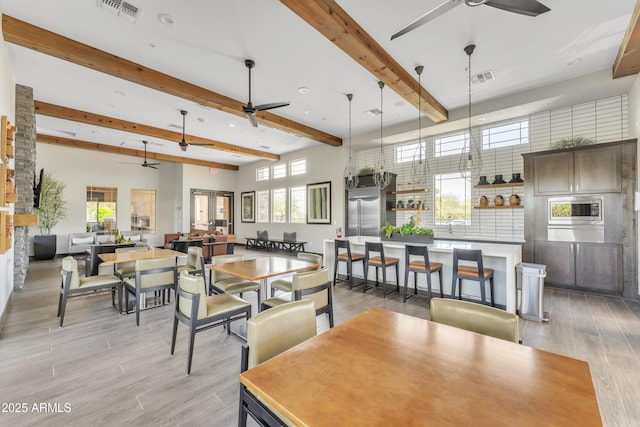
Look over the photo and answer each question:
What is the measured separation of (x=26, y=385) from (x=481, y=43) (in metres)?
6.02

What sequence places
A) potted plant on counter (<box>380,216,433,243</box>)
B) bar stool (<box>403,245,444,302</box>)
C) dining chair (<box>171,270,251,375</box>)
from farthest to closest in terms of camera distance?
potted plant on counter (<box>380,216,433,243</box>), bar stool (<box>403,245,444,302</box>), dining chair (<box>171,270,251,375</box>)

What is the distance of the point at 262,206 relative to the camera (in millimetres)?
11617

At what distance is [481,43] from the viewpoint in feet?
12.1

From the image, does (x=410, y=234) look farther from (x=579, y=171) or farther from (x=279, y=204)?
(x=279, y=204)

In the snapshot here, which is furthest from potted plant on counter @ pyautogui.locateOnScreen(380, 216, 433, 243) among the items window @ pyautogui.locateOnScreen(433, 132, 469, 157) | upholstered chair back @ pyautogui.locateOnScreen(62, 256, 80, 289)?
upholstered chair back @ pyautogui.locateOnScreen(62, 256, 80, 289)

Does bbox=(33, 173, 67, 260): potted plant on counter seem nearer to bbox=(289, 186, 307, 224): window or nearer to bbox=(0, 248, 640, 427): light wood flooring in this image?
bbox=(0, 248, 640, 427): light wood flooring

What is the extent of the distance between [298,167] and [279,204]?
5.59ft

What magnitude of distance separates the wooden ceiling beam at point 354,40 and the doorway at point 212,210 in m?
9.22

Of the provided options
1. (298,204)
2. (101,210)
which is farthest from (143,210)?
(298,204)

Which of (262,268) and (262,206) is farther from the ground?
(262,206)

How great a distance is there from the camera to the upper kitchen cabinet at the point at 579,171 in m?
4.51

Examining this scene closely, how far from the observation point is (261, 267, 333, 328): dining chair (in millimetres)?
2695

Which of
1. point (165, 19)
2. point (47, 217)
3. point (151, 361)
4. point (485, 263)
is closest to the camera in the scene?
point (151, 361)

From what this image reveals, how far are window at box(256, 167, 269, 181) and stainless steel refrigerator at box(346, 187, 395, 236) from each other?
4633 millimetres
